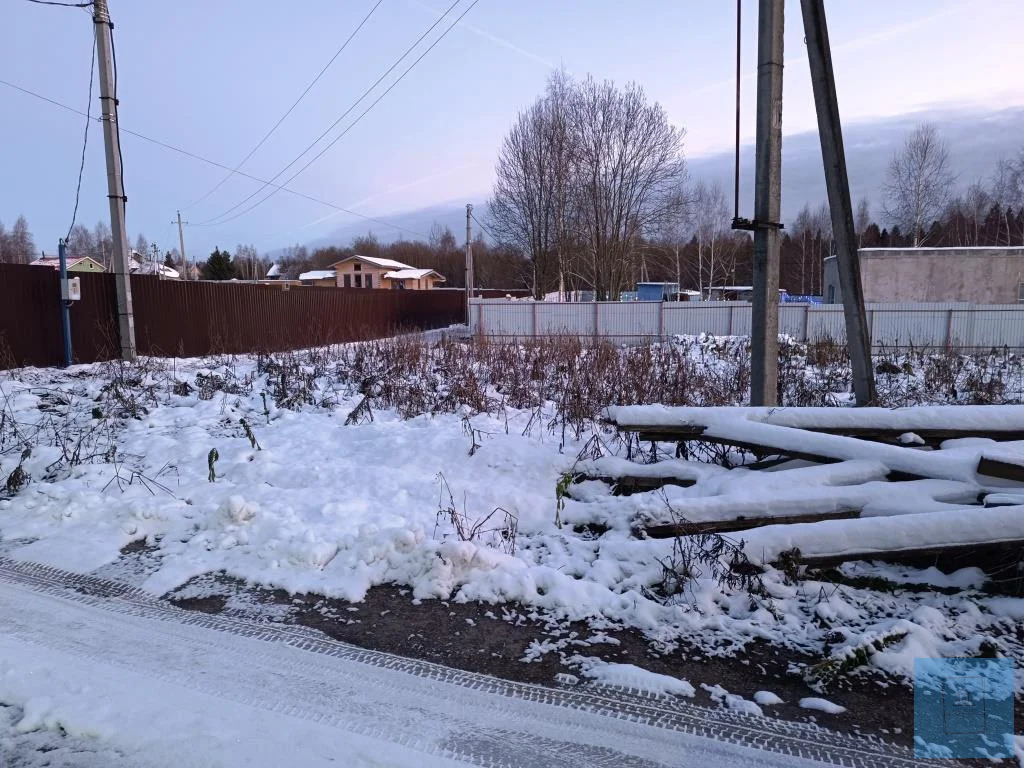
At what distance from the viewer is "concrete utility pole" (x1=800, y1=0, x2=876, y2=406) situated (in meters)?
5.62

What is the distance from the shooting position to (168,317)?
15117 millimetres

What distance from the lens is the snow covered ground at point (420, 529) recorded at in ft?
10.4

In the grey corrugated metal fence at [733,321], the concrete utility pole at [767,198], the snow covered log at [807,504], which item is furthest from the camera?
the grey corrugated metal fence at [733,321]

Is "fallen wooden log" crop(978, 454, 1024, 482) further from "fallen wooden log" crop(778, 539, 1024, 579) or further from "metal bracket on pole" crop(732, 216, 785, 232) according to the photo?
"metal bracket on pole" crop(732, 216, 785, 232)

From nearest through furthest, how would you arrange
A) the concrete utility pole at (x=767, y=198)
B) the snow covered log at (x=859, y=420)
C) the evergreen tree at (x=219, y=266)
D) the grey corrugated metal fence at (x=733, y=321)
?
the snow covered log at (x=859, y=420), the concrete utility pole at (x=767, y=198), the grey corrugated metal fence at (x=733, y=321), the evergreen tree at (x=219, y=266)

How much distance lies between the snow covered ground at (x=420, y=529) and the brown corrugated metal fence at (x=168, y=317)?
6.36 m

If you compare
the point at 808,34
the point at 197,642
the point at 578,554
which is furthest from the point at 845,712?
the point at 808,34

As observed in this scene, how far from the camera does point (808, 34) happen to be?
5.65 m

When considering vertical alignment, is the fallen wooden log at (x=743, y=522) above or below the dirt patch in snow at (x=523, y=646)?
above

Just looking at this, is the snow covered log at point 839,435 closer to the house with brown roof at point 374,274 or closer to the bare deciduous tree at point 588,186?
the bare deciduous tree at point 588,186
